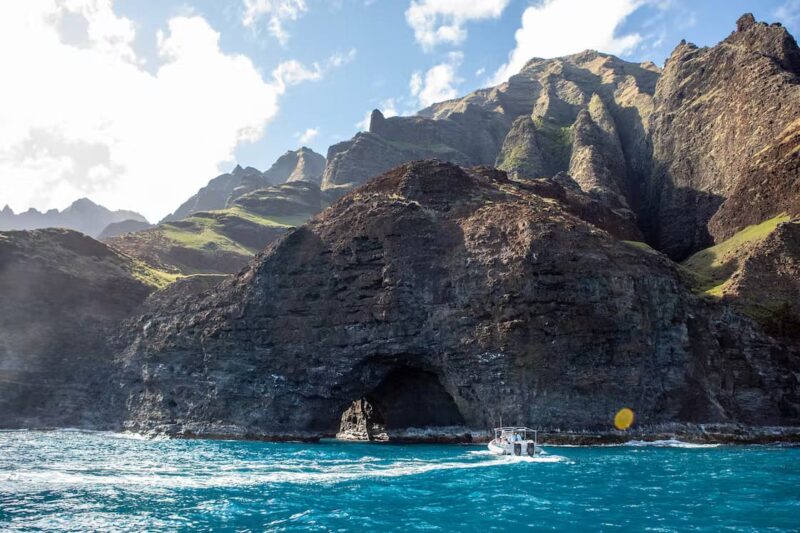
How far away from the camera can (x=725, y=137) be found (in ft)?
357

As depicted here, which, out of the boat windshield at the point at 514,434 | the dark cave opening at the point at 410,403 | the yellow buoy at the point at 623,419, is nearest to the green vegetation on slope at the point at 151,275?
the dark cave opening at the point at 410,403

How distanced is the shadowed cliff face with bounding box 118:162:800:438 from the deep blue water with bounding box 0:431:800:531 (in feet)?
34.2

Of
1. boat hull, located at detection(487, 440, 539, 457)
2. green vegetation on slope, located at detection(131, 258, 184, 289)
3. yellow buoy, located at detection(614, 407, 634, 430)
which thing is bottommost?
boat hull, located at detection(487, 440, 539, 457)

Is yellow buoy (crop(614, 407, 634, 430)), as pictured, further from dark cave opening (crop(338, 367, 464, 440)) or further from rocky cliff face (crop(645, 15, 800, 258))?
rocky cliff face (crop(645, 15, 800, 258))

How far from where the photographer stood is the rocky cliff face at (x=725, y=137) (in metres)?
88.7

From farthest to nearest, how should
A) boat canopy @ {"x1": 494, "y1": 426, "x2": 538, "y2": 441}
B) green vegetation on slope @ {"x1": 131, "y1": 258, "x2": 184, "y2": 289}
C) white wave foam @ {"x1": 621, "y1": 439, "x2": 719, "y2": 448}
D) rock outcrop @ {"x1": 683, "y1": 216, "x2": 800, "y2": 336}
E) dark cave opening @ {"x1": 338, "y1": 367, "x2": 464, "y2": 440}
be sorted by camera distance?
green vegetation on slope @ {"x1": 131, "y1": 258, "x2": 184, "y2": 289} < dark cave opening @ {"x1": 338, "y1": 367, "x2": 464, "y2": 440} < rock outcrop @ {"x1": 683, "y1": 216, "x2": 800, "y2": 336} < white wave foam @ {"x1": 621, "y1": 439, "x2": 719, "y2": 448} < boat canopy @ {"x1": 494, "y1": 426, "x2": 538, "y2": 441}

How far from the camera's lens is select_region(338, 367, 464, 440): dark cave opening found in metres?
70.1

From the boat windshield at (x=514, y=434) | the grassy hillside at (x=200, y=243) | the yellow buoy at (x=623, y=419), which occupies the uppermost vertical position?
the grassy hillside at (x=200, y=243)

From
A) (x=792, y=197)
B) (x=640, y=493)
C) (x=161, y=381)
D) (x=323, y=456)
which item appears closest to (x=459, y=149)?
(x=792, y=197)

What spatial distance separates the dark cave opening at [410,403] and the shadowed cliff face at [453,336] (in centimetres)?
23

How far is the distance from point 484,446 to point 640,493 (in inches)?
1152

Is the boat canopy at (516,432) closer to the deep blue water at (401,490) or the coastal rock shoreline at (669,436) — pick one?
the coastal rock shoreline at (669,436)

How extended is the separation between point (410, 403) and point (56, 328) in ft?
190

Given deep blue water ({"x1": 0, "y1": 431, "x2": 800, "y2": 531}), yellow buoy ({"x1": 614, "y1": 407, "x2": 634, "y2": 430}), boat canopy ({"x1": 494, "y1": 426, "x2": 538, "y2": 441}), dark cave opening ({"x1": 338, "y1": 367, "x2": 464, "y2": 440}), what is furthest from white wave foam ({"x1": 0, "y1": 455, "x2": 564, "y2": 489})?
dark cave opening ({"x1": 338, "y1": 367, "x2": 464, "y2": 440})
